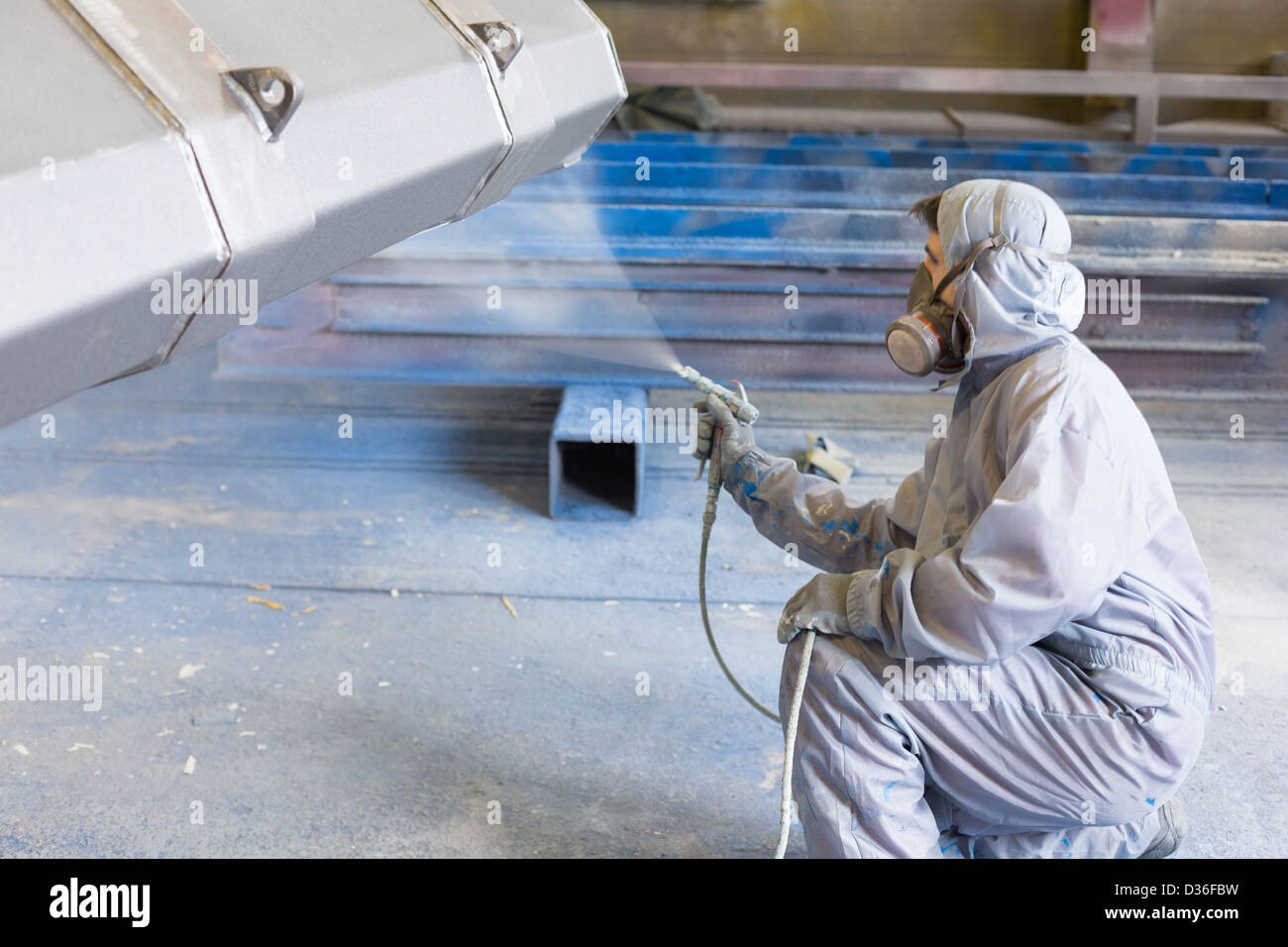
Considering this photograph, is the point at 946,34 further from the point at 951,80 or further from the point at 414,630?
the point at 414,630

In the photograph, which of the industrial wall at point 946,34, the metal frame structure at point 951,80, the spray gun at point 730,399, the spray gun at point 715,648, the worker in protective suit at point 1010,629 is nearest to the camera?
the worker in protective suit at point 1010,629

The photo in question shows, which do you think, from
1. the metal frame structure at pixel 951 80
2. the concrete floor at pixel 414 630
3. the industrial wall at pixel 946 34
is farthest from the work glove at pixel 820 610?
the industrial wall at pixel 946 34

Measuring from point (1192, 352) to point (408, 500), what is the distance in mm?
3021

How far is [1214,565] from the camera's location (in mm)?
3406

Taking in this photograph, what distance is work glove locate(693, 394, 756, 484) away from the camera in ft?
7.24

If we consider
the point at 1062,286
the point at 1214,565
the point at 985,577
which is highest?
the point at 1062,286

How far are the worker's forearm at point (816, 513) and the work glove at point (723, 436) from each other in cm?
2

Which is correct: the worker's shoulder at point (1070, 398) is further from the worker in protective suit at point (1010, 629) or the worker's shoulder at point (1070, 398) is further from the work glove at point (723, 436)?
the work glove at point (723, 436)

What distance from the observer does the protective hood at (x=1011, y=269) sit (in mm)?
1762

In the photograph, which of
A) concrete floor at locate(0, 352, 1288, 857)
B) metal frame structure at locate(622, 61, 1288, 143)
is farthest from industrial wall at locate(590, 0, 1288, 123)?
concrete floor at locate(0, 352, 1288, 857)

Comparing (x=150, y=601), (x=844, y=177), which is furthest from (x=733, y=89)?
(x=150, y=601)

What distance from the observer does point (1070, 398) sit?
168 cm

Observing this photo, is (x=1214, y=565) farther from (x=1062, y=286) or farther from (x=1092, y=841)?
(x=1062, y=286)

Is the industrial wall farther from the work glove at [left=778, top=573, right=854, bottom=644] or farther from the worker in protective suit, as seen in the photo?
the work glove at [left=778, top=573, right=854, bottom=644]
